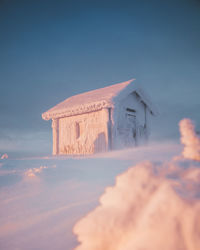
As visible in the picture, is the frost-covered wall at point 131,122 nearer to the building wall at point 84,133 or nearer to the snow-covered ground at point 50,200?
the building wall at point 84,133


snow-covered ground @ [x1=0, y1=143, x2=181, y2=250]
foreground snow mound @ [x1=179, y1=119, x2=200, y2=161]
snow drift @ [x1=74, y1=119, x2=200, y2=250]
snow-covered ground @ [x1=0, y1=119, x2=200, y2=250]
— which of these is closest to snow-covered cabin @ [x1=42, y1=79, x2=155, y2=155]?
snow-covered ground @ [x1=0, y1=143, x2=181, y2=250]

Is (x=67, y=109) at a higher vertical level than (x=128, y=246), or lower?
higher

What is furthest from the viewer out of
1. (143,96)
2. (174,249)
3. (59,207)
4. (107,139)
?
(143,96)

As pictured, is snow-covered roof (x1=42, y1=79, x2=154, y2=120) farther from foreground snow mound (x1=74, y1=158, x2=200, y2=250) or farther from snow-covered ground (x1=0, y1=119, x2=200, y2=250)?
foreground snow mound (x1=74, y1=158, x2=200, y2=250)

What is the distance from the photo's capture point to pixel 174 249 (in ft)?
4.64

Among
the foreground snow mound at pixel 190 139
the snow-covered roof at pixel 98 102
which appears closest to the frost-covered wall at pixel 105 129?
the snow-covered roof at pixel 98 102

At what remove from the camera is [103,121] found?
30.1ft

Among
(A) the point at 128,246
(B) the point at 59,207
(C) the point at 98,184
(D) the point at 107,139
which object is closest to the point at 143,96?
(D) the point at 107,139

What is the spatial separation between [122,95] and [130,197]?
7.80m

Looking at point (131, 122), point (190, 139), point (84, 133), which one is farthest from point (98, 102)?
point (190, 139)

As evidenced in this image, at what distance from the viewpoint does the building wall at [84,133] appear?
927cm

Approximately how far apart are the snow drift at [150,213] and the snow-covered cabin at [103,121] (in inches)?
265

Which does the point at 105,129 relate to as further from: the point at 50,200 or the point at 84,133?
the point at 50,200

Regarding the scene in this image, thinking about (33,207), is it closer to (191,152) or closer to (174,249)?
(174,249)
